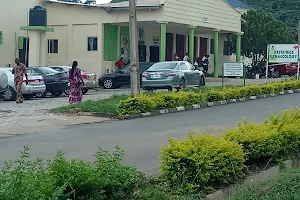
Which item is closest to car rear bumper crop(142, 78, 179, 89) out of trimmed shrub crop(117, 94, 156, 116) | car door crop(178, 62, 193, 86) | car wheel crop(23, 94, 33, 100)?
car door crop(178, 62, 193, 86)

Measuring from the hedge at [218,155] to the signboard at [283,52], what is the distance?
21.3 meters

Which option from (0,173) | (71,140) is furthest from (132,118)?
(0,173)

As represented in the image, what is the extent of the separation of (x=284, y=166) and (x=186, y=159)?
2.01 m

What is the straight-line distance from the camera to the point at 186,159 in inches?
285

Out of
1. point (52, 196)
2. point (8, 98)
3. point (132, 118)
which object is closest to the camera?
point (52, 196)

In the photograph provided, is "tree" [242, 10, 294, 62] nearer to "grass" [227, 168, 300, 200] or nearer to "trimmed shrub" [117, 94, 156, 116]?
"trimmed shrub" [117, 94, 156, 116]

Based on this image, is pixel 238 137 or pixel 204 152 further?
pixel 238 137

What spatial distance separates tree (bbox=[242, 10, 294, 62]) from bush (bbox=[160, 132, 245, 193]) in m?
42.1

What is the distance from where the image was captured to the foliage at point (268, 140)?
8.57m

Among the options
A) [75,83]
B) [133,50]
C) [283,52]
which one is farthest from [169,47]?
[133,50]

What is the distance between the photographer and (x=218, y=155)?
750cm

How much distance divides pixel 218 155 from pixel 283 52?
23.5 meters

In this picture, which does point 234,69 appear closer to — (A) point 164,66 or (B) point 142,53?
(A) point 164,66

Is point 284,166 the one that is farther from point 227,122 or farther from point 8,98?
point 8,98
